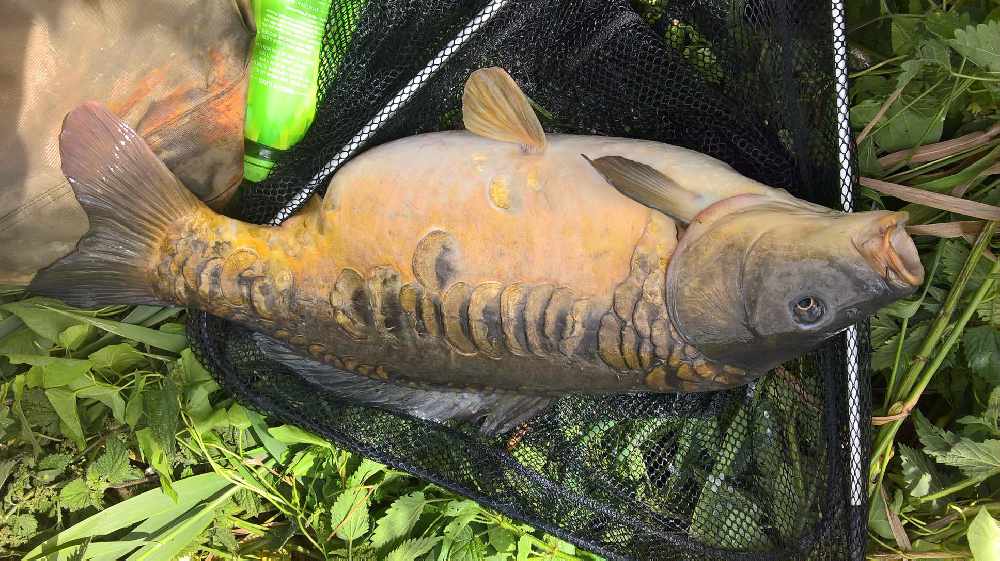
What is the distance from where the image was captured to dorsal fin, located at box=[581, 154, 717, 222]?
1621 millimetres

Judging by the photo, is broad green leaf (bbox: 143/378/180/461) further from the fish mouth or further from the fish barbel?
the fish mouth

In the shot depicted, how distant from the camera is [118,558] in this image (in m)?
2.80

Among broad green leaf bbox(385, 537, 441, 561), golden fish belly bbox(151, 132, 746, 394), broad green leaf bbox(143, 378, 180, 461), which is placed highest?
golden fish belly bbox(151, 132, 746, 394)

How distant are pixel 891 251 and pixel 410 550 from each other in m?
1.91

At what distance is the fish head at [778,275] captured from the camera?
1455 mm

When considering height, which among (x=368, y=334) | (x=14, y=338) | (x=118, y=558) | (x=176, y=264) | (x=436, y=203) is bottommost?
(x=118, y=558)

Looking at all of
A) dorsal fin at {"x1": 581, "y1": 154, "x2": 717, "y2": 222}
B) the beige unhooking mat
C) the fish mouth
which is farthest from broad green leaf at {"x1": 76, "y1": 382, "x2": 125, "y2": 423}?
the fish mouth

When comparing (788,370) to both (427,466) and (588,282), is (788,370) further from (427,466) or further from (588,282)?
(427,466)

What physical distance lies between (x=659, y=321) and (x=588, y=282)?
0.57ft

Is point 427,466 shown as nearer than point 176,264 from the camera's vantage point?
No

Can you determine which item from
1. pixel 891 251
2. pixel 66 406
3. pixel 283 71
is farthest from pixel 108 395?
pixel 891 251

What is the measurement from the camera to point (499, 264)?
5.76 ft

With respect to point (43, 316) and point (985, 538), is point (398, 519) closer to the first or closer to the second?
point (43, 316)

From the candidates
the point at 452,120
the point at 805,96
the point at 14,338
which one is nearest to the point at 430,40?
the point at 452,120
